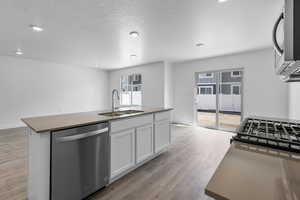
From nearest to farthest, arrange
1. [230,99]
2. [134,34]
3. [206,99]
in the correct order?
1. [134,34]
2. [230,99]
3. [206,99]

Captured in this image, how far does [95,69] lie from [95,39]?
4.34 m

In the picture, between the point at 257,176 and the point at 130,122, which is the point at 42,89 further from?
the point at 257,176

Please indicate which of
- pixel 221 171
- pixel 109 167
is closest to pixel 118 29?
pixel 109 167

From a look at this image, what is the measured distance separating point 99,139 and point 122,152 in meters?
0.49

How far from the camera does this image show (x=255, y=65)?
4320 mm

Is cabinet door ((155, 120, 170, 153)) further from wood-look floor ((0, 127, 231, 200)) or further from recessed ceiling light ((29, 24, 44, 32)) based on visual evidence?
recessed ceiling light ((29, 24, 44, 32))

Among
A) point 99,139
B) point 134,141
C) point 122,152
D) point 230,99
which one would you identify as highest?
point 230,99

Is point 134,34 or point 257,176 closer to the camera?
point 257,176

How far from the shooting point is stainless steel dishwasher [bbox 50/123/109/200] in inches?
56.6

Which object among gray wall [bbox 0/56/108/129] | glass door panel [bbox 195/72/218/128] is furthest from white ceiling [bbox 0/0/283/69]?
glass door panel [bbox 195/72/218/128]

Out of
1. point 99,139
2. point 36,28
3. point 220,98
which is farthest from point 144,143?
point 220,98

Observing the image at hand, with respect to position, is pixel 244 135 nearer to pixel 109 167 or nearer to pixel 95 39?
pixel 109 167

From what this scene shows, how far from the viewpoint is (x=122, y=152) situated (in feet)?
6.99

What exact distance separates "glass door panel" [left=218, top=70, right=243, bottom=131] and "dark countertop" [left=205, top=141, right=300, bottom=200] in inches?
174
